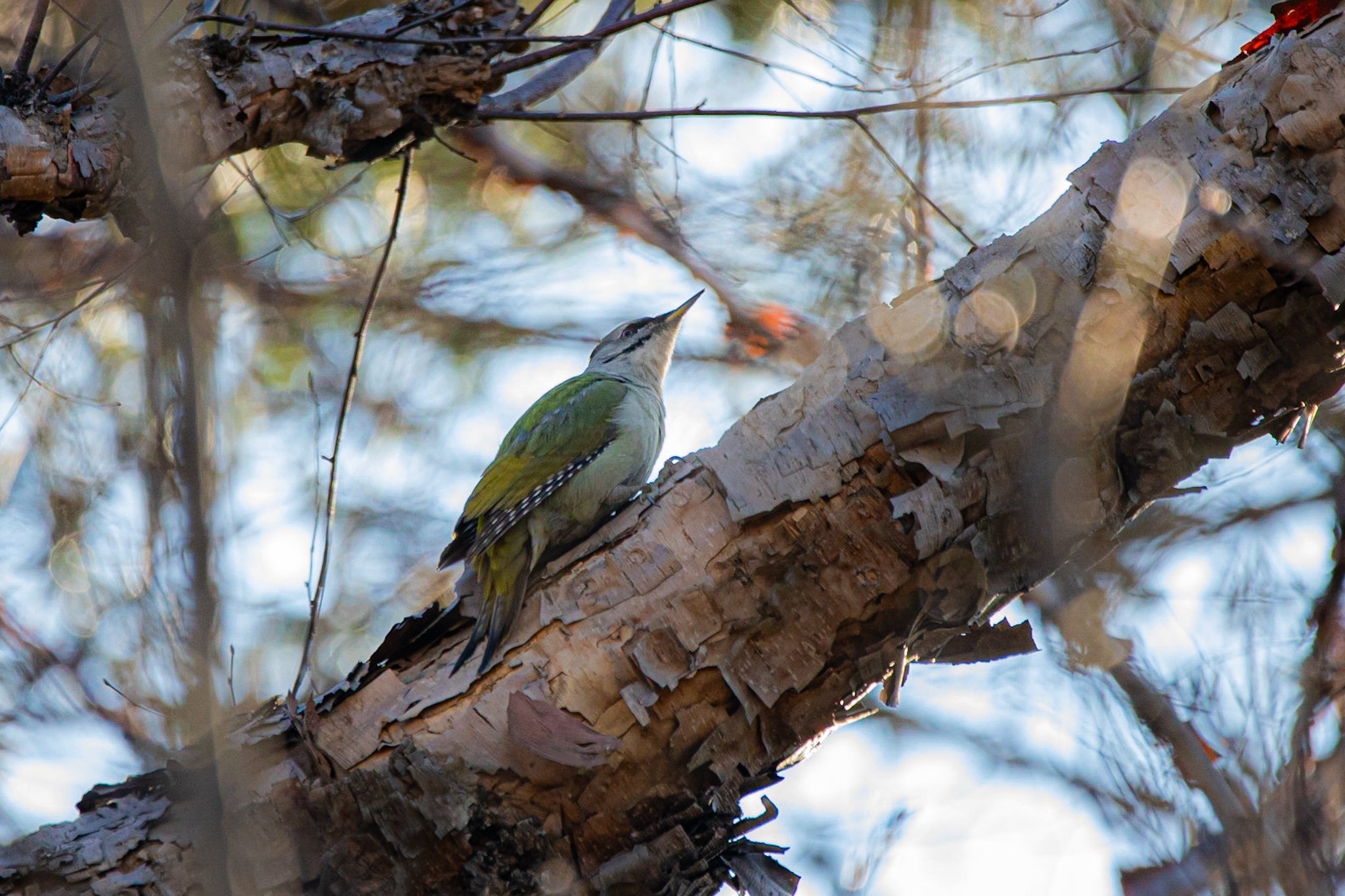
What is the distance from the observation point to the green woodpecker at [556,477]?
11.2 feet

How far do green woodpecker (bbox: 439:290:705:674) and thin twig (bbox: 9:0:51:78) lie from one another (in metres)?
2.17

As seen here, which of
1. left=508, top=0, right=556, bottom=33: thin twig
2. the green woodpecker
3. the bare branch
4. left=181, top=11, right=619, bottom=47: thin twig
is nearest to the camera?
left=181, top=11, right=619, bottom=47: thin twig

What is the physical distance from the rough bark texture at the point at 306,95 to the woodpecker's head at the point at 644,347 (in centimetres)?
192

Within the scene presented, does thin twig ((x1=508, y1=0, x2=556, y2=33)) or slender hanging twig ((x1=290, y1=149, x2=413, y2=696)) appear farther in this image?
thin twig ((x1=508, y1=0, x2=556, y2=33))

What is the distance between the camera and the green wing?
3939mm

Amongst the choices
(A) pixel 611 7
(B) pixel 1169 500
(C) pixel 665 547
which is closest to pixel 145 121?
(C) pixel 665 547

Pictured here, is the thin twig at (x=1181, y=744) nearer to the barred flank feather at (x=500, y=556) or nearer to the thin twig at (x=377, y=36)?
the barred flank feather at (x=500, y=556)

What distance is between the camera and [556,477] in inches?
163

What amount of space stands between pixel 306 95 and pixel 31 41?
35.2 inches

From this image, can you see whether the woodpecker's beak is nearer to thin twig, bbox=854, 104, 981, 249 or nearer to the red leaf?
thin twig, bbox=854, 104, 981, 249

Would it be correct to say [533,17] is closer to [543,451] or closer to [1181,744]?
[543,451]

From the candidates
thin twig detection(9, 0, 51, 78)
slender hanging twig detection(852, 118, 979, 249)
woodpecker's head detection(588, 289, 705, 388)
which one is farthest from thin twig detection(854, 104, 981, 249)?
thin twig detection(9, 0, 51, 78)

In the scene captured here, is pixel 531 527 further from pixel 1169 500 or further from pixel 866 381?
pixel 1169 500

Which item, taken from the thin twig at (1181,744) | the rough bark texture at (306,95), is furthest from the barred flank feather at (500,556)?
the thin twig at (1181,744)
